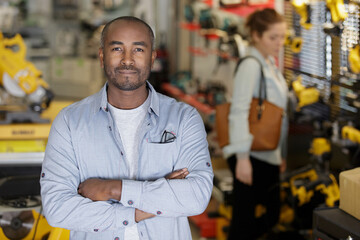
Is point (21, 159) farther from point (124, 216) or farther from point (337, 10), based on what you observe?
point (337, 10)

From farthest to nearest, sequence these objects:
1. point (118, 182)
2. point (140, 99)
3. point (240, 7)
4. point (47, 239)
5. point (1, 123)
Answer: point (240, 7) → point (1, 123) → point (47, 239) → point (140, 99) → point (118, 182)

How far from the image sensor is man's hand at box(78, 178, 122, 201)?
6.57 ft

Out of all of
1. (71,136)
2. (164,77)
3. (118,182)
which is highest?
(71,136)

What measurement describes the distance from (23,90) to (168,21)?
5.45m

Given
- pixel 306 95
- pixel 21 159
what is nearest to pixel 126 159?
pixel 21 159

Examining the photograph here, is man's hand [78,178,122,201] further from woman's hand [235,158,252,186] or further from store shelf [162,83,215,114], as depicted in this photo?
→ store shelf [162,83,215,114]

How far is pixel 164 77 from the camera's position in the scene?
8.42m

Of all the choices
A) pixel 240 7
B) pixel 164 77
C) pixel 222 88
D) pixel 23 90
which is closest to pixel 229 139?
pixel 23 90

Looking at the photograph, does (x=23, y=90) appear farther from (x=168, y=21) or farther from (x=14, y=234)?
(x=168, y=21)

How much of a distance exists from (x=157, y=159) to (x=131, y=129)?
0.53 ft

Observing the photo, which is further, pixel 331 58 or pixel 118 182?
pixel 331 58

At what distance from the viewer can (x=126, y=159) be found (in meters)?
2.10

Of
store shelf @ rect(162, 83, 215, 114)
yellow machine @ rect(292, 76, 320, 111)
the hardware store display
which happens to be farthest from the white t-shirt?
store shelf @ rect(162, 83, 215, 114)

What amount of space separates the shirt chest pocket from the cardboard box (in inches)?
30.4
